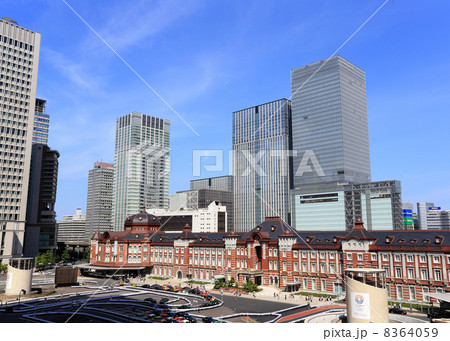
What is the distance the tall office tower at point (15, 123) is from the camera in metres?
138

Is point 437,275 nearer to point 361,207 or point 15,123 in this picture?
point 361,207

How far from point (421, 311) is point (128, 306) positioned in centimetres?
5072

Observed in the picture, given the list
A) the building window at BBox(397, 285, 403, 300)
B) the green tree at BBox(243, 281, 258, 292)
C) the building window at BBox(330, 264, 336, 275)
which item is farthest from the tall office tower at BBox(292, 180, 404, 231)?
the green tree at BBox(243, 281, 258, 292)

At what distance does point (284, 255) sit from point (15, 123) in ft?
388

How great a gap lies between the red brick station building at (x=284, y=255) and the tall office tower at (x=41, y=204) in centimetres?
5378

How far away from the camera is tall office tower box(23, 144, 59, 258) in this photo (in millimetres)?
163625

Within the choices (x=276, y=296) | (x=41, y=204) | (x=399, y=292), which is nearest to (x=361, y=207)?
(x=399, y=292)

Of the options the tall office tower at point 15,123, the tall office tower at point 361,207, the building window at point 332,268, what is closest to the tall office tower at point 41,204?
the tall office tower at point 15,123

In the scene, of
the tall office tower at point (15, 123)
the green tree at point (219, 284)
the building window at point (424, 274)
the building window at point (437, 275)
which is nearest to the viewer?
the building window at point (437, 275)

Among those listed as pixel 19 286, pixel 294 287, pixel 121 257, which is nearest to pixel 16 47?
pixel 121 257

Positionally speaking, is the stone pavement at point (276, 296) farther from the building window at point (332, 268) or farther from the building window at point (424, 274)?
the building window at point (424, 274)

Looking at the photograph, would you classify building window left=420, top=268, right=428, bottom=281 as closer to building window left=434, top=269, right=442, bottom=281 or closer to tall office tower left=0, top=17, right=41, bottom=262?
building window left=434, top=269, right=442, bottom=281

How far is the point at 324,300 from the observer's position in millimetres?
73750

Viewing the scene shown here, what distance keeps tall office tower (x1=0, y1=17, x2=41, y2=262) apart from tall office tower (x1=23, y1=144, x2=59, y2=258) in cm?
2250
